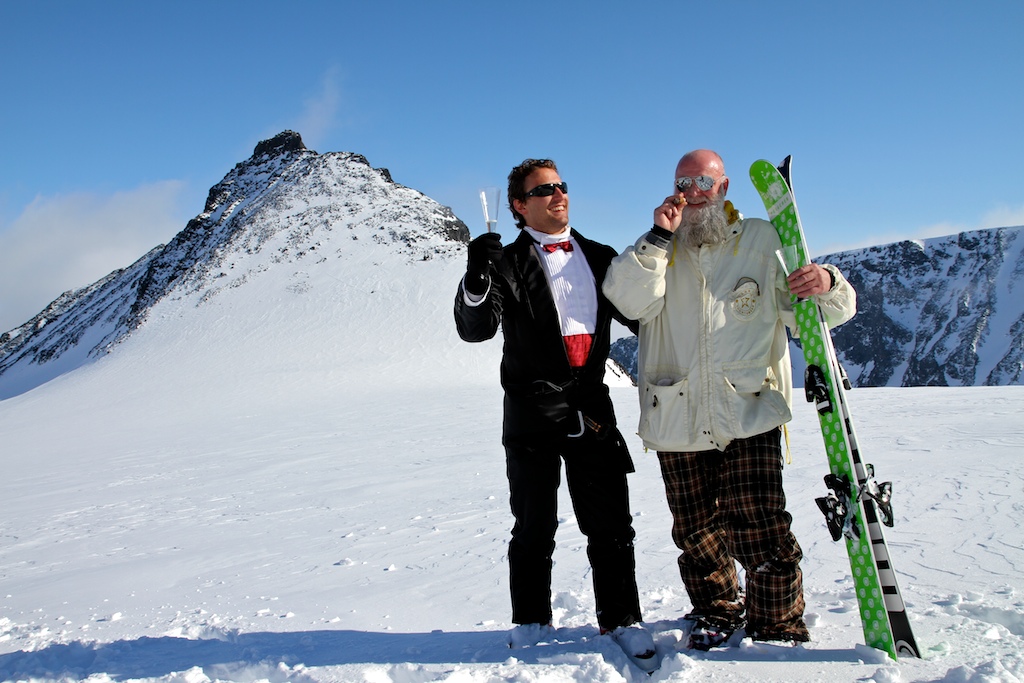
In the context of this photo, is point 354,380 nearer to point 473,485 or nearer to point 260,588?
point 473,485

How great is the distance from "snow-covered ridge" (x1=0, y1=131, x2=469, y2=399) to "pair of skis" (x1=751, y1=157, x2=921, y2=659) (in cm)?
4587

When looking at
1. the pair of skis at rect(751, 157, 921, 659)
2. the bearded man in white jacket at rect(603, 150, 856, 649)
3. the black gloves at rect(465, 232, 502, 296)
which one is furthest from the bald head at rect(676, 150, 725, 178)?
the black gloves at rect(465, 232, 502, 296)

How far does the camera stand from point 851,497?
2902 millimetres

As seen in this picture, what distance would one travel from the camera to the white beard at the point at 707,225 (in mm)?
3186

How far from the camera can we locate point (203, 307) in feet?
151

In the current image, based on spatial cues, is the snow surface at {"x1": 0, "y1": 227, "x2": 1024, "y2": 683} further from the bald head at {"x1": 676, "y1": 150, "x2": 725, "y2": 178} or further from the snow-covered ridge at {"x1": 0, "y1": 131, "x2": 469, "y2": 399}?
the snow-covered ridge at {"x1": 0, "y1": 131, "x2": 469, "y2": 399}

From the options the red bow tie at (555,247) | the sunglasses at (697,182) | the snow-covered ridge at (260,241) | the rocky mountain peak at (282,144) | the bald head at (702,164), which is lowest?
the red bow tie at (555,247)

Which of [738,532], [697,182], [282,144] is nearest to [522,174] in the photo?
[697,182]

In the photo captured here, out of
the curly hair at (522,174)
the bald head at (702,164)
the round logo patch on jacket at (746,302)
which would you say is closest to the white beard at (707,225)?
the bald head at (702,164)

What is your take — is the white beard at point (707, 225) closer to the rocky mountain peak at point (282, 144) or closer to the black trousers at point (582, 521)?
the black trousers at point (582, 521)

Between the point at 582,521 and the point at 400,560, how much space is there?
7.38 ft

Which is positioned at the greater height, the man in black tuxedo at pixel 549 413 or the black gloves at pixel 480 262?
the black gloves at pixel 480 262

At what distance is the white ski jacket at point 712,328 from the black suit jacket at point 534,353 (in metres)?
0.22

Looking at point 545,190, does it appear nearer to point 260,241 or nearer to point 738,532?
Answer: point 738,532
